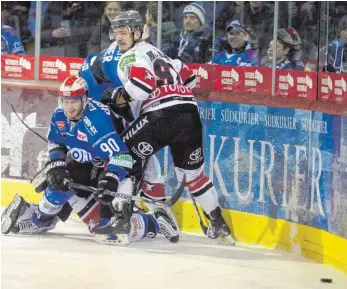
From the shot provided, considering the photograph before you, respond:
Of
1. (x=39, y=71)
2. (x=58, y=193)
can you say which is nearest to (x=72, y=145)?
(x=58, y=193)

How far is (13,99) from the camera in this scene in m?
10.1

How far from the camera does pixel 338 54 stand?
26.8ft

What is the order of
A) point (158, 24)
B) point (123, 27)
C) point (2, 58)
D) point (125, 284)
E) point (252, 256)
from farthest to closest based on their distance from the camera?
1. point (2, 58)
2. point (158, 24)
3. point (123, 27)
4. point (252, 256)
5. point (125, 284)

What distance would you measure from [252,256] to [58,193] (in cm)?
129

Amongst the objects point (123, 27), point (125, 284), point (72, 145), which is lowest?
point (125, 284)

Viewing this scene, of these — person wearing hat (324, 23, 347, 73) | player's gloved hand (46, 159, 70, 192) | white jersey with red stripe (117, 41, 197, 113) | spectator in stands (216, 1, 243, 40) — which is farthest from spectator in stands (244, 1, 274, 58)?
player's gloved hand (46, 159, 70, 192)

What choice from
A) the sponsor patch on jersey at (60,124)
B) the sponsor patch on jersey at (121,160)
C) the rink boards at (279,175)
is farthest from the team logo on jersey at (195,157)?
the sponsor patch on jersey at (60,124)

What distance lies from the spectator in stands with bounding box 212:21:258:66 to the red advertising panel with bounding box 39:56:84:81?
1149 millimetres

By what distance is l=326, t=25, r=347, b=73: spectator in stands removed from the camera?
809cm

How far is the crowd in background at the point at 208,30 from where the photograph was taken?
332 inches

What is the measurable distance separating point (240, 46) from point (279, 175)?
119 centimetres

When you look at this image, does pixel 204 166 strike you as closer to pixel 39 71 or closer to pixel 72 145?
pixel 72 145

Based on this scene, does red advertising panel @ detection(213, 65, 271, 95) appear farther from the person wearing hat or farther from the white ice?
the white ice

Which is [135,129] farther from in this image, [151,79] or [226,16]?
[226,16]
